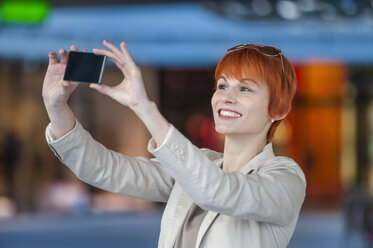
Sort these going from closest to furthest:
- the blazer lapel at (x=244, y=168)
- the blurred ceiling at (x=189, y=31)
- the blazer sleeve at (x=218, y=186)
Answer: the blazer sleeve at (x=218, y=186)
the blazer lapel at (x=244, y=168)
the blurred ceiling at (x=189, y=31)

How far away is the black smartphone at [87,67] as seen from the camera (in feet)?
5.05

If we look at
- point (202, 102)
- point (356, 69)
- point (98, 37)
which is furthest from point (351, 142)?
point (98, 37)

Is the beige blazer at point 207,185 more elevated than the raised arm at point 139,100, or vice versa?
the raised arm at point 139,100

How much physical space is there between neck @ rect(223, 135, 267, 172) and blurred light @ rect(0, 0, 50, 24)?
249 inches

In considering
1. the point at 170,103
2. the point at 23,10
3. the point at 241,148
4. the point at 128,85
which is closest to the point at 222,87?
the point at 241,148

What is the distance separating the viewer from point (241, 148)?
1798 millimetres

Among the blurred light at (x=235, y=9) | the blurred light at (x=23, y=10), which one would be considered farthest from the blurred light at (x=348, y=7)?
the blurred light at (x=23, y=10)

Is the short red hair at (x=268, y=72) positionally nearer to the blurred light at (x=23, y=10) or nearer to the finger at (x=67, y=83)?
the finger at (x=67, y=83)

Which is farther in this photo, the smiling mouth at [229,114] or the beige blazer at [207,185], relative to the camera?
the smiling mouth at [229,114]

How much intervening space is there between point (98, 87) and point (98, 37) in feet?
25.7

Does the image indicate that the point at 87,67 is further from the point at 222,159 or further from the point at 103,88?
the point at 222,159

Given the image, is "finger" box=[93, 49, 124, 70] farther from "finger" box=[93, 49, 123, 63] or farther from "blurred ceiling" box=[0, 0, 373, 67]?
"blurred ceiling" box=[0, 0, 373, 67]

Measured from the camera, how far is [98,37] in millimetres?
9188

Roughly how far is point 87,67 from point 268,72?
19.0 inches
